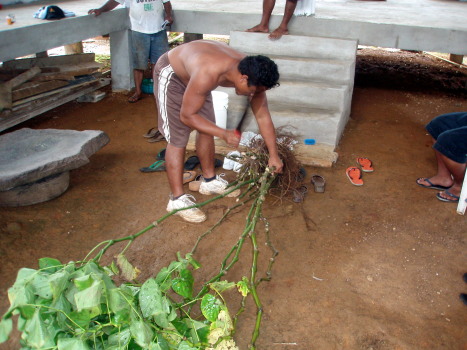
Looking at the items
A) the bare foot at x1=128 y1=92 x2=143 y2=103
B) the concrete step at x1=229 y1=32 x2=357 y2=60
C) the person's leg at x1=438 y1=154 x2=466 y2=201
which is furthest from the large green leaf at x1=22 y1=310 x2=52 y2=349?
the bare foot at x1=128 y1=92 x2=143 y2=103

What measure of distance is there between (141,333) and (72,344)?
25 centimetres

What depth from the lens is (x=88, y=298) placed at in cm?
161

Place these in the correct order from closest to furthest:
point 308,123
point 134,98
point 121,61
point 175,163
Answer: point 175,163, point 308,123, point 134,98, point 121,61

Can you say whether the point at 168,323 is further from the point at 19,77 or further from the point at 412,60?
the point at 412,60

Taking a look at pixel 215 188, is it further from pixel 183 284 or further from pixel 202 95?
pixel 183 284

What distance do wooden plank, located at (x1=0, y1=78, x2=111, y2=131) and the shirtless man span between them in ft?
7.89

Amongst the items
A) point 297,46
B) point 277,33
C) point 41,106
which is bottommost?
point 41,106

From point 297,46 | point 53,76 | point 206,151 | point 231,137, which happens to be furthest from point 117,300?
point 53,76

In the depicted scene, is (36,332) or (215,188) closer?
(36,332)

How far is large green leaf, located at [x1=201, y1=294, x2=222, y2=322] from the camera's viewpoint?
6.35 feet

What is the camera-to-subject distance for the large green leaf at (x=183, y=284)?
6.66 ft

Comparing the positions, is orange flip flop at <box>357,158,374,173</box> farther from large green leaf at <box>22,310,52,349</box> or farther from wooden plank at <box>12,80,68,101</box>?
wooden plank at <box>12,80,68,101</box>

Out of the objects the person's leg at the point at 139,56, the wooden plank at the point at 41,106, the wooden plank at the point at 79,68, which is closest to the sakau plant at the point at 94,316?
the wooden plank at the point at 41,106

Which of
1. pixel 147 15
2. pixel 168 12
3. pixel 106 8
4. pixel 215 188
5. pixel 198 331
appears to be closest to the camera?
pixel 198 331
